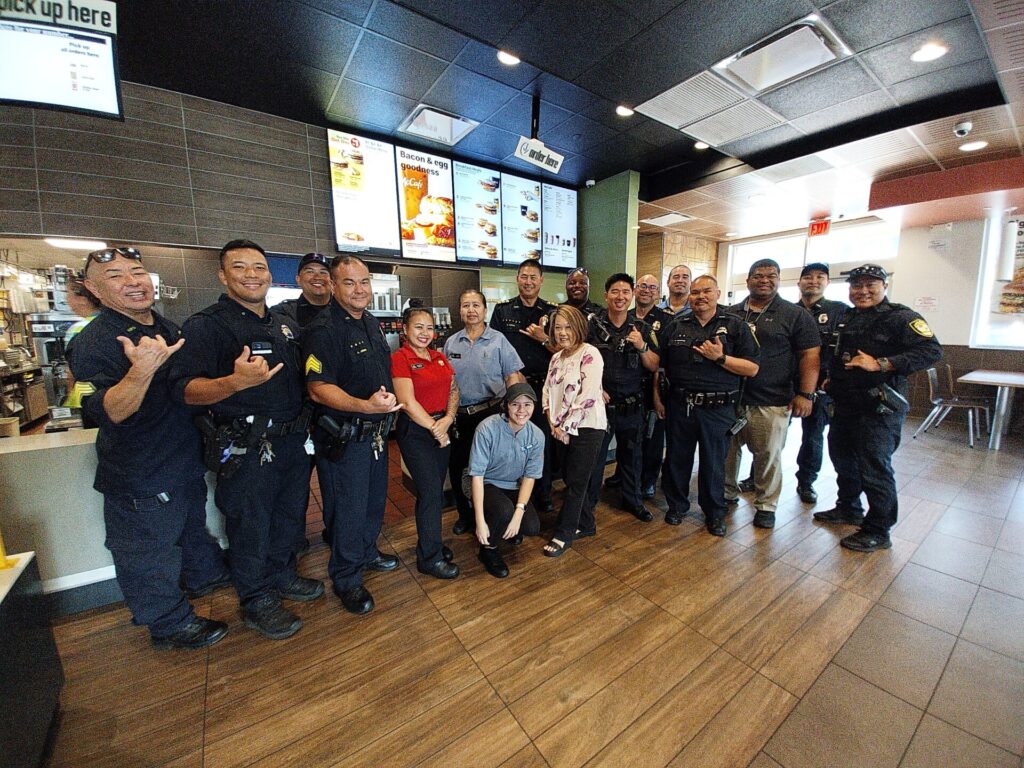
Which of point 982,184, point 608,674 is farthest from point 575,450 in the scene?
point 982,184

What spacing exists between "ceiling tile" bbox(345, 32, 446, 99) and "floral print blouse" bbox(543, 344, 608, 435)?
8.23ft

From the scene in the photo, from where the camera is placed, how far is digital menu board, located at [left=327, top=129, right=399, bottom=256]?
399 cm

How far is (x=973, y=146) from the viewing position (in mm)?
3928

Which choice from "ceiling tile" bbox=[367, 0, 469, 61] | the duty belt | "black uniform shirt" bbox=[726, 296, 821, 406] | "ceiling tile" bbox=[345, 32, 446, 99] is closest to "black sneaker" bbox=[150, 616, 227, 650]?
the duty belt

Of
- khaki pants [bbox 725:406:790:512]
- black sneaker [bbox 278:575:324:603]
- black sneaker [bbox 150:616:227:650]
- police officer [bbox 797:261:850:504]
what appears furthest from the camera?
police officer [bbox 797:261:850:504]

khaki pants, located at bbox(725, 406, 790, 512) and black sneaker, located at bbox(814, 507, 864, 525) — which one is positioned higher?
khaki pants, located at bbox(725, 406, 790, 512)

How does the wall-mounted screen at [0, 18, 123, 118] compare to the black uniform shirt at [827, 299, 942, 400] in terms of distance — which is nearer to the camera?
the wall-mounted screen at [0, 18, 123, 118]

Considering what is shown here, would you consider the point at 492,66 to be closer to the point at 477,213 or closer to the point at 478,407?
the point at 477,213

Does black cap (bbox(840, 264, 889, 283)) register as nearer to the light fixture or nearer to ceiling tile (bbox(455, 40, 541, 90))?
ceiling tile (bbox(455, 40, 541, 90))

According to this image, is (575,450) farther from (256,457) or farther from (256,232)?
(256,232)

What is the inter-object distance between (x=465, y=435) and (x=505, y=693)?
1.39 m

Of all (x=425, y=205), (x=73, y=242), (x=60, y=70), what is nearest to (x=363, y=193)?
(x=425, y=205)

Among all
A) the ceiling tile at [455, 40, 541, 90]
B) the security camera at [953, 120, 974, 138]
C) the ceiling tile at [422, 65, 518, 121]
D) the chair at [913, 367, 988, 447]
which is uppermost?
the ceiling tile at [422, 65, 518, 121]

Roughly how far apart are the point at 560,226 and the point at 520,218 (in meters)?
0.70
